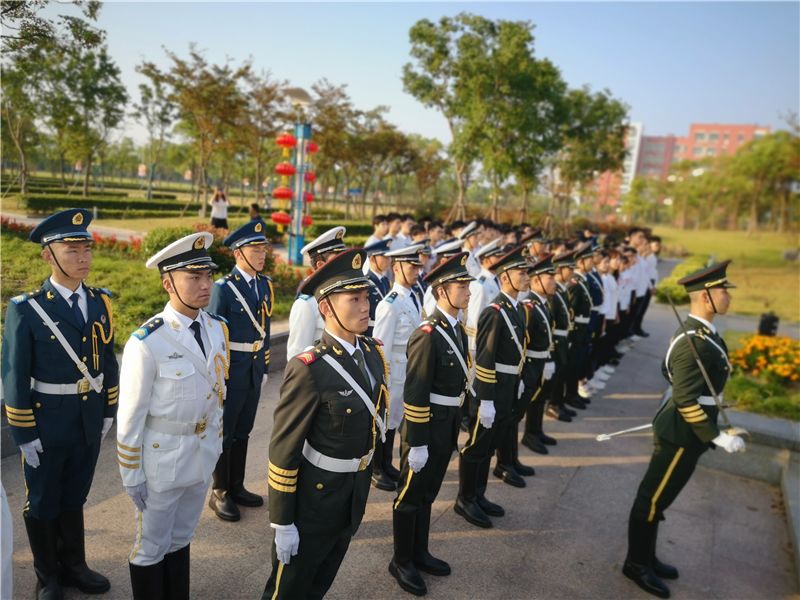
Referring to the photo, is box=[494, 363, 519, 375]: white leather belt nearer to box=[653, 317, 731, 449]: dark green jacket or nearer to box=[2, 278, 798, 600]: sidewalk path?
box=[653, 317, 731, 449]: dark green jacket

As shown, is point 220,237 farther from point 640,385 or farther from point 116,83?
point 116,83

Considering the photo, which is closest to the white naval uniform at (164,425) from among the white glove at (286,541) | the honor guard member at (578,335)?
the white glove at (286,541)

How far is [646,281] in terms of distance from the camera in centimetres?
1386

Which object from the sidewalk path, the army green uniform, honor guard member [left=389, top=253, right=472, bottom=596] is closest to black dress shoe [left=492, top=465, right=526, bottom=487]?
the sidewalk path

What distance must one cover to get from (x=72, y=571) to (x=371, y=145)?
33478mm

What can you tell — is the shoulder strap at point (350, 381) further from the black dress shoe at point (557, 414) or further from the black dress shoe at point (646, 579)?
the black dress shoe at point (557, 414)

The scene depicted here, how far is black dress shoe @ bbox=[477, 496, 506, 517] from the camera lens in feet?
17.3

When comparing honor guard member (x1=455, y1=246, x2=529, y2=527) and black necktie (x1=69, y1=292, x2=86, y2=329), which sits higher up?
black necktie (x1=69, y1=292, x2=86, y2=329)

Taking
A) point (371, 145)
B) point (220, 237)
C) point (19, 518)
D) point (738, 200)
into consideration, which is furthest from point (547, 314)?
point (738, 200)

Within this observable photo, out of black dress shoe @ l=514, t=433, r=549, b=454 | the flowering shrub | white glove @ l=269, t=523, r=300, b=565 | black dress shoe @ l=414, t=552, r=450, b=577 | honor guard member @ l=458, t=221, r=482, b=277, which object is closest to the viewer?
white glove @ l=269, t=523, r=300, b=565

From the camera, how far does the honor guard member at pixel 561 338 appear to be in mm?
7230

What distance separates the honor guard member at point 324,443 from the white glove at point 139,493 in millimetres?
816

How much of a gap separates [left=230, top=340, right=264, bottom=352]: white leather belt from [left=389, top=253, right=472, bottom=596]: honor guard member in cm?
165

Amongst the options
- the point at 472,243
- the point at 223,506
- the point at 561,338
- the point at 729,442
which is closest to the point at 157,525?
the point at 223,506
